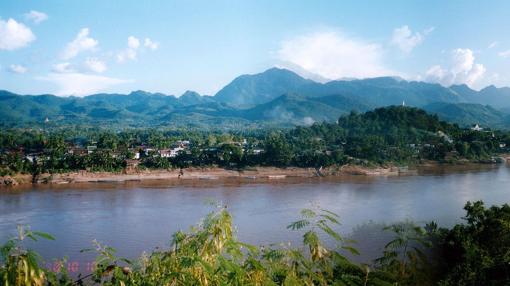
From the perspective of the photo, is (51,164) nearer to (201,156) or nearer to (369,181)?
(201,156)

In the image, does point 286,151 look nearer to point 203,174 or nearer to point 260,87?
point 203,174

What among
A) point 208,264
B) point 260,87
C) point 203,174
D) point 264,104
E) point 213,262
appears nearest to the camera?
point 208,264

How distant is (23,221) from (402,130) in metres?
27.4

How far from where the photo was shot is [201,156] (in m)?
23.8

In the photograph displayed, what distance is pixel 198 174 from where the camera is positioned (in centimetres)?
2203

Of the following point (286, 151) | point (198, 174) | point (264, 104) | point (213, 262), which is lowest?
point (198, 174)

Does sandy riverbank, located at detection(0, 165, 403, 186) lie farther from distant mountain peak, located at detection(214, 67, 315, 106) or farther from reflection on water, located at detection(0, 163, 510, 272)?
distant mountain peak, located at detection(214, 67, 315, 106)

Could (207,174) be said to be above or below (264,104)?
below

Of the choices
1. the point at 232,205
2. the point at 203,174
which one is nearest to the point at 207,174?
the point at 203,174

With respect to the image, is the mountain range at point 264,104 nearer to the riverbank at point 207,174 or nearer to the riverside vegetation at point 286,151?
the riverside vegetation at point 286,151

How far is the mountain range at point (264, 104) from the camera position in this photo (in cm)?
7888

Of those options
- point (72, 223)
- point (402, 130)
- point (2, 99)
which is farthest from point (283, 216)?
point (2, 99)

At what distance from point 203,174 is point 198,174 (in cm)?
24

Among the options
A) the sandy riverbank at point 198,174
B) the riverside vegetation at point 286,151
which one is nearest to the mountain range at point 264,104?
the riverside vegetation at point 286,151
